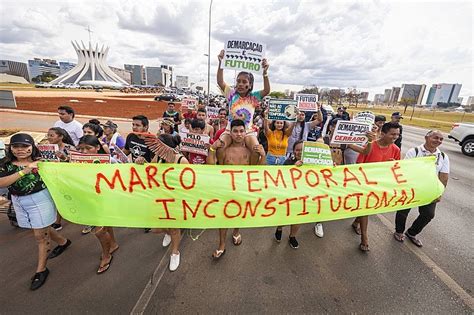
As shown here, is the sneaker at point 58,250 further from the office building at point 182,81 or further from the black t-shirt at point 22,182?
the office building at point 182,81

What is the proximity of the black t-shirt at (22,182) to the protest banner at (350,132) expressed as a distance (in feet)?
12.7

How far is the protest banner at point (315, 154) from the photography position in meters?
2.94

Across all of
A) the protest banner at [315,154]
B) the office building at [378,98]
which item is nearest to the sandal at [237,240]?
the protest banner at [315,154]

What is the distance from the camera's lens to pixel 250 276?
9.43 ft

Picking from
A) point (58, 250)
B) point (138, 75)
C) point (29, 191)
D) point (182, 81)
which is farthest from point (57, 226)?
point (182, 81)

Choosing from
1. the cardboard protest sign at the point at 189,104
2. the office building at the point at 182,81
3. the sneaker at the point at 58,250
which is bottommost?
the sneaker at the point at 58,250

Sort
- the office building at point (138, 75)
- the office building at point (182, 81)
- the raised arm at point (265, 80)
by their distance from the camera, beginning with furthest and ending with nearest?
1. the office building at point (182, 81)
2. the office building at point (138, 75)
3. the raised arm at point (265, 80)

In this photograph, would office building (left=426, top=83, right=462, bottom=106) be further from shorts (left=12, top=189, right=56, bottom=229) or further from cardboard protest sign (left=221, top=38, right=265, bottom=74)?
shorts (left=12, top=189, right=56, bottom=229)

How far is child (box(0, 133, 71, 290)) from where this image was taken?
2449 millimetres

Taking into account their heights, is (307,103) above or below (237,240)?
above

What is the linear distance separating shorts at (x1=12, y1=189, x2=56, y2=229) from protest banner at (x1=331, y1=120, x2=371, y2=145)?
3868mm

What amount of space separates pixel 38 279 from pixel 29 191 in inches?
40.7

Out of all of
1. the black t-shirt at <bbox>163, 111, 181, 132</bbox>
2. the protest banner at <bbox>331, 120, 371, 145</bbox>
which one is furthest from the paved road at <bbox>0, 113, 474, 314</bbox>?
the black t-shirt at <bbox>163, 111, 181, 132</bbox>

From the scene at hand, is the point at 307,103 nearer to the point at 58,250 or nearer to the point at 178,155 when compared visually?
the point at 178,155
